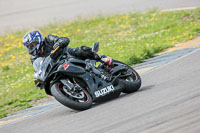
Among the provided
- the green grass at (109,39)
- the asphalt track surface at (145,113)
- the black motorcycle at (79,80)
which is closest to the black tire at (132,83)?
the black motorcycle at (79,80)

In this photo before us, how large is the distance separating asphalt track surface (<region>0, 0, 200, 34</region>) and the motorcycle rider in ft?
36.7

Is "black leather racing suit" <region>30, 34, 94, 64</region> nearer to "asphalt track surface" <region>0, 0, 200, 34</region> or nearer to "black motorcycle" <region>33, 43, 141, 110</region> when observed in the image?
"black motorcycle" <region>33, 43, 141, 110</region>

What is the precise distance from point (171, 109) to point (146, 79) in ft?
11.1

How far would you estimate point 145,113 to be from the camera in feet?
20.7

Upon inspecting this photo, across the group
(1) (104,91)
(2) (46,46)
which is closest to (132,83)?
(1) (104,91)

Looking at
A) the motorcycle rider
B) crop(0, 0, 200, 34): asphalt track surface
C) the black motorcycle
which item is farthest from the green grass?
the black motorcycle

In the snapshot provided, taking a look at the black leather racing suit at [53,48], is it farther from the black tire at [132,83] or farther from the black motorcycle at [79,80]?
the black tire at [132,83]

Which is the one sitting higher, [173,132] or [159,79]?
[173,132]

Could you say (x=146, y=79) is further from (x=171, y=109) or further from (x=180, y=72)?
(x=171, y=109)

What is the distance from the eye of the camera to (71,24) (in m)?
20.6

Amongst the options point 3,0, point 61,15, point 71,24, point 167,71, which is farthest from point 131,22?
point 3,0

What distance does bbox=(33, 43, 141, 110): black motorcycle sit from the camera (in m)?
7.61

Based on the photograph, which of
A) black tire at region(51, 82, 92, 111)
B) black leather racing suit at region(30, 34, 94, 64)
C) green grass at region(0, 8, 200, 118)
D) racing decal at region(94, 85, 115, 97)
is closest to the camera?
black tire at region(51, 82, 92, 111)

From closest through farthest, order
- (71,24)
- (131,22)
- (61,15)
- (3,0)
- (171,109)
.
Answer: (171,109) → (131,22) → (71,24) → (61,15) → (3,0)
